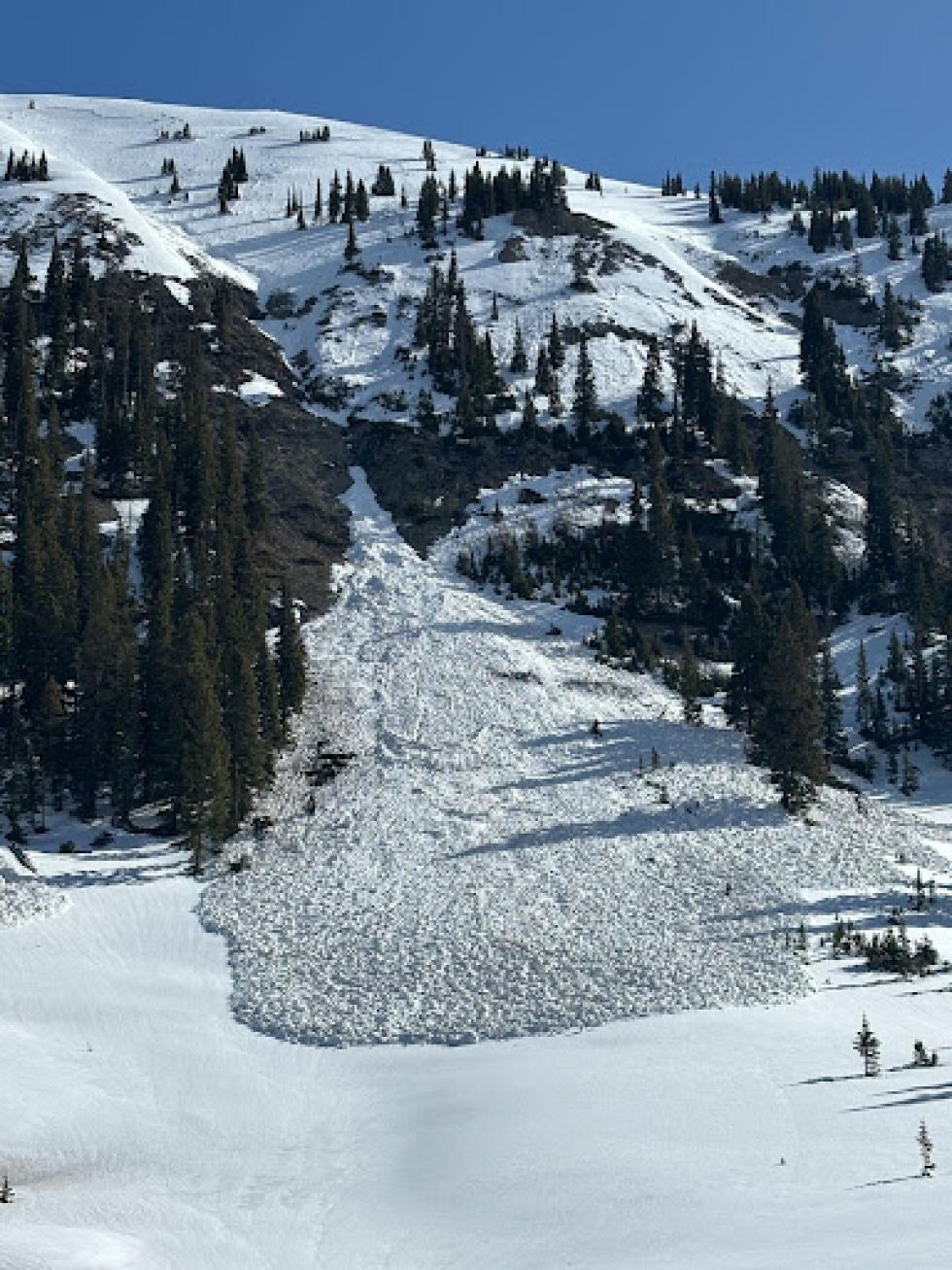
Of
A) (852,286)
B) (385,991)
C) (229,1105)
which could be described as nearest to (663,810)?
(385,991)

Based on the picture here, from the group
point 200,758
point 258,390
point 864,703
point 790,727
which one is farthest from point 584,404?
point 200,758

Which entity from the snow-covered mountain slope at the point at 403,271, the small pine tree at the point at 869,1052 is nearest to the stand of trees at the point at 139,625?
the small pine tree at the point at 869,1052

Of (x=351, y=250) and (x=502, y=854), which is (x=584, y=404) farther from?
(x=502, y=854)

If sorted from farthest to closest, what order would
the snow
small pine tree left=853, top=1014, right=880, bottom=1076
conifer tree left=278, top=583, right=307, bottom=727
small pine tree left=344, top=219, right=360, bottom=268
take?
1. small pine tree left=344, top=219, right=360, bottom=268
2. the snow
3. conifer tree left=278, top=583, right=307, bottom=727
4. small pine tree left=853, top=1014, right=880, bottom=1076

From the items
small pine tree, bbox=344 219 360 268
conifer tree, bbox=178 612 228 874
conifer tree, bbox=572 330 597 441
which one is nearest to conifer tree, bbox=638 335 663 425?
conifer tree, bbox=572 330 597 441

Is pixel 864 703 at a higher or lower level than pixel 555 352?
lower

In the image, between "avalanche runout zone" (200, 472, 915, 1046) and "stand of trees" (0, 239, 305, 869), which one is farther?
"stand of trees" (0, 239, 305, 869)

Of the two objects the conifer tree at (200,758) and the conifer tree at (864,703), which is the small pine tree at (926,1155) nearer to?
the conifer tree at (200,758)

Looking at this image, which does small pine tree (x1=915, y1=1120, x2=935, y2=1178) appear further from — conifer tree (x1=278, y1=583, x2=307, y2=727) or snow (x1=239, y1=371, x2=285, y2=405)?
snow (x1=239, y1=371, x2=285, y2=405)

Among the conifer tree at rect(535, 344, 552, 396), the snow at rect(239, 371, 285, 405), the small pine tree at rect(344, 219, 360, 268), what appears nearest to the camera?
the snow at rect(239, 371, 285, 405)

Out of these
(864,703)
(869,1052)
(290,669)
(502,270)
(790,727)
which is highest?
(502,270)
